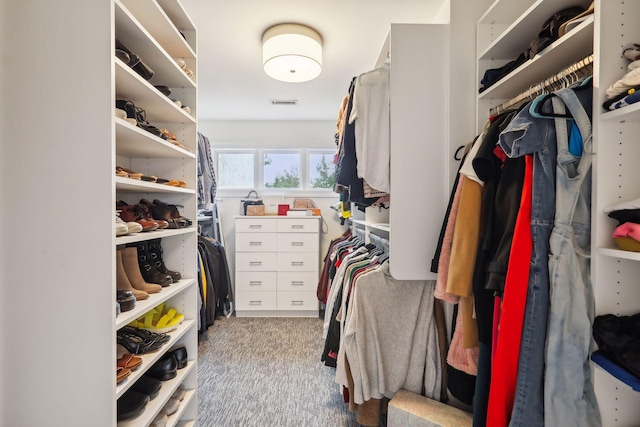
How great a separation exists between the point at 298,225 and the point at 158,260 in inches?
75.0

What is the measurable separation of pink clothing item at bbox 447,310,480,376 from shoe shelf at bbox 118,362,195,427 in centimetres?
118

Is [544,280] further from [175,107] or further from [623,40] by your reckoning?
[175,107]

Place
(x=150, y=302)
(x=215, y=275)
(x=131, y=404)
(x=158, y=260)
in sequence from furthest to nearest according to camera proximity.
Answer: (x=215, y=275), (x=158, y=260), (x=150, y=302), (x=131, y=404)

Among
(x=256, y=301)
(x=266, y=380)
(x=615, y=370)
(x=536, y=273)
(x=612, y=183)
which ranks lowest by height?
(x=266, y=380)

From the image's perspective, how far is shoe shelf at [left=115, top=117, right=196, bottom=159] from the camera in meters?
1.08

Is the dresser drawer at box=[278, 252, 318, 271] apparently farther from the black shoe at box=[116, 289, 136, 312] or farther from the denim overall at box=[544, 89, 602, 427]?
the denim overall at box=[544, 89, 602, 427]

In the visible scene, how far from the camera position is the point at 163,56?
4.41ft

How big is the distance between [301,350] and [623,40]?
2569 mm

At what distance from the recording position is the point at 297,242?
135 inches

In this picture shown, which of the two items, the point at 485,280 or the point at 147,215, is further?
the point at 147,215

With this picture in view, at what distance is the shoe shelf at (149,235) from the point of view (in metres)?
1.06

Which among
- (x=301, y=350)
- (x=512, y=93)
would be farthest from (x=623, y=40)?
(x=301, y=350)

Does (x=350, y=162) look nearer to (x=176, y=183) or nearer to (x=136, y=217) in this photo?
(x=176, y=183)

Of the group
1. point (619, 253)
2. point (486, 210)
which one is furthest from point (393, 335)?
point (619, 253)
